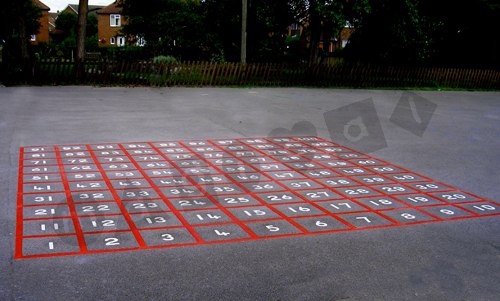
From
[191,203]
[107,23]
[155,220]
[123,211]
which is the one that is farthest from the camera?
[107,23]

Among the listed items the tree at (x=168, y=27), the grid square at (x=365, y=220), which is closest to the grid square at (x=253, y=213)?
the grid square at (x=365, y=220)

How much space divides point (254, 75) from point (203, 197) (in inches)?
780

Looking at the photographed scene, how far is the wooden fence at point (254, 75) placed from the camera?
2384 cm

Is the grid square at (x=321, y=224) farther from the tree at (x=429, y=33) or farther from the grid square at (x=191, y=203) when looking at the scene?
the tree at (x=429, y=33)

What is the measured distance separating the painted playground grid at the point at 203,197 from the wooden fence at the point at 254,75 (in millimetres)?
14474

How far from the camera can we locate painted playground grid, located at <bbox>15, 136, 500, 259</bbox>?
5797 mm

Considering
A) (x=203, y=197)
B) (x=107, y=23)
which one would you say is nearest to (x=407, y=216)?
(x=203, y=197)

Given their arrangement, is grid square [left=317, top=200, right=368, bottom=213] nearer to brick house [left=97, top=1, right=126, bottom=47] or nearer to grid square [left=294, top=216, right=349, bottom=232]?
grid square [left=294, top=216, right=349, bottom=232]

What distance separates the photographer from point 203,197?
23.5 ft

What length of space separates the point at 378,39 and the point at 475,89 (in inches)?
320

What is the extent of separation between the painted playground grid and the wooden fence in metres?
14.5

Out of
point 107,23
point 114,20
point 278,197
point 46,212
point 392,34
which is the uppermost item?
point 392,34

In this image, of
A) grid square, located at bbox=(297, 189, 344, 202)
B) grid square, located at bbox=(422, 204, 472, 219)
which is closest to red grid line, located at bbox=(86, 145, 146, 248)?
grid square, located at bbox=(297, 189, 344, 202)

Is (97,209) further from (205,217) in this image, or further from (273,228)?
(273,228)
